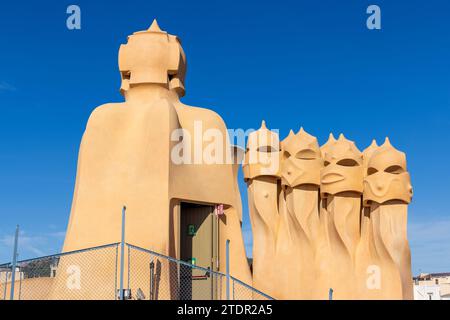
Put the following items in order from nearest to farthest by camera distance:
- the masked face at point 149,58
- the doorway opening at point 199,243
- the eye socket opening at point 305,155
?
the doorway opening at point 199,243, the eye socket opening at point 305,155, the masked face at point 149,58

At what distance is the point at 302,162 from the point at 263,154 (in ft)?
3.65

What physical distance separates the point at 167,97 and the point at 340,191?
225 inches

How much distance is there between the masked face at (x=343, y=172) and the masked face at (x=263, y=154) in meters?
1.38

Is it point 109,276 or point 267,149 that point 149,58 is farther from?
point 109,276

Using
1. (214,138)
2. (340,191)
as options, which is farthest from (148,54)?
(340,191)

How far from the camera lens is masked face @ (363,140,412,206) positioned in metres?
14.6

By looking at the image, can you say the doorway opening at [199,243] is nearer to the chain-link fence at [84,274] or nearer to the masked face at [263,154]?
the masked face at [263,154]

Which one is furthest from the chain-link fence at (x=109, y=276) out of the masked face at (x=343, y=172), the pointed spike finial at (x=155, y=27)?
the pointed spike finial at (x=155, y=27)

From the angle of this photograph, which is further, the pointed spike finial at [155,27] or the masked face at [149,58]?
the pointed spike finial at [155,27]

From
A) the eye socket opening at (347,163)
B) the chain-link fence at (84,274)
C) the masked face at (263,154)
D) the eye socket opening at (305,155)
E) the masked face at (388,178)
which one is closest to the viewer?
the chain-link fence at (84,274)

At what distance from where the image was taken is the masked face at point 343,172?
15094 millimetres

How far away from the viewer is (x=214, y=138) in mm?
16453

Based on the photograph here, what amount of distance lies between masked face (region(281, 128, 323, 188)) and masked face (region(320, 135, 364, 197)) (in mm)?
293

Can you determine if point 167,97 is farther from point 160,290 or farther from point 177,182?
point 160,290
